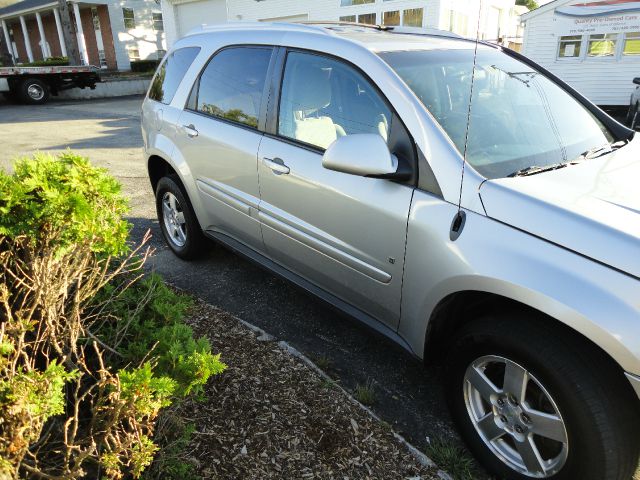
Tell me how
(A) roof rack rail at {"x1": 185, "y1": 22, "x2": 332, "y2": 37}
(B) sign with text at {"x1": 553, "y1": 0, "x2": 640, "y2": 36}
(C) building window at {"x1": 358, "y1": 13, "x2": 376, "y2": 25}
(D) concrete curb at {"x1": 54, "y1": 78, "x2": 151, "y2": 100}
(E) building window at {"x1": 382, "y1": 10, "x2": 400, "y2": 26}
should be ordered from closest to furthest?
(A) roof rack rail at {"x1": 185, "y1": 22, "x2": 332, "y2": 37}, (B) sign with text at {"x1": 553, "y1": 0, "x2": 640, "y2": 36}, (E) building window at {"x1": 382, "y1": 10, "x2": 400, "y2": 26}, (C) building window at {"x1": 358, "y1": 13, "x2": 376, "y2": 25}, (D) concrete curb at {"x1": 54, "y1": 78, "x2": 151, "y2": 100}

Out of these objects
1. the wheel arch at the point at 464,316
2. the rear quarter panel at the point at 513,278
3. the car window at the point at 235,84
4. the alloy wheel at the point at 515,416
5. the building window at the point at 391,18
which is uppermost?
the building window at the point at 391,18

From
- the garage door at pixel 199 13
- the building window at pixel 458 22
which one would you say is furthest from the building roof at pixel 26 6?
the building window at pixel 458 22

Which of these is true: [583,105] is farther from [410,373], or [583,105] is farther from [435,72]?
[410,373]

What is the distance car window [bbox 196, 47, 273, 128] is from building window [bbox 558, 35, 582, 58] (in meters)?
15.4

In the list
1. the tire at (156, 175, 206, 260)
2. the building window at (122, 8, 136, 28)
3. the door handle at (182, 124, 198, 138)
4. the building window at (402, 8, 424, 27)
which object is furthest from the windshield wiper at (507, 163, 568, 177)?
the building window at (122, 8, 136, 28)

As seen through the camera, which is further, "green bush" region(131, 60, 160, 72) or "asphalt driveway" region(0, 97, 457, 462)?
"green bush" region(131, 60, 160, 72)

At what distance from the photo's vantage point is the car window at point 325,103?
8.84ft

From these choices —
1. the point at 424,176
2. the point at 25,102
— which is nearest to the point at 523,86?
the point at 424,176

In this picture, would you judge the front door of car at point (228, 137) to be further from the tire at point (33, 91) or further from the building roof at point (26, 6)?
the building roof at point (26, 6)

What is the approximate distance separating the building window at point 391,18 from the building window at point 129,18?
18.1 metres

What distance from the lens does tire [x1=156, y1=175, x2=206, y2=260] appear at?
4.23 metres

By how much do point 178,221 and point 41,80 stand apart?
1757cm

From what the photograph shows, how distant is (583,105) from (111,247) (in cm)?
287

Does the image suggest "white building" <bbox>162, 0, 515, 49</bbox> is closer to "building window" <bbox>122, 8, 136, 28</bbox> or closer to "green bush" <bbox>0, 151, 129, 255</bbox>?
"building window" <bbox>122, 8, 136, 28</bbox>
